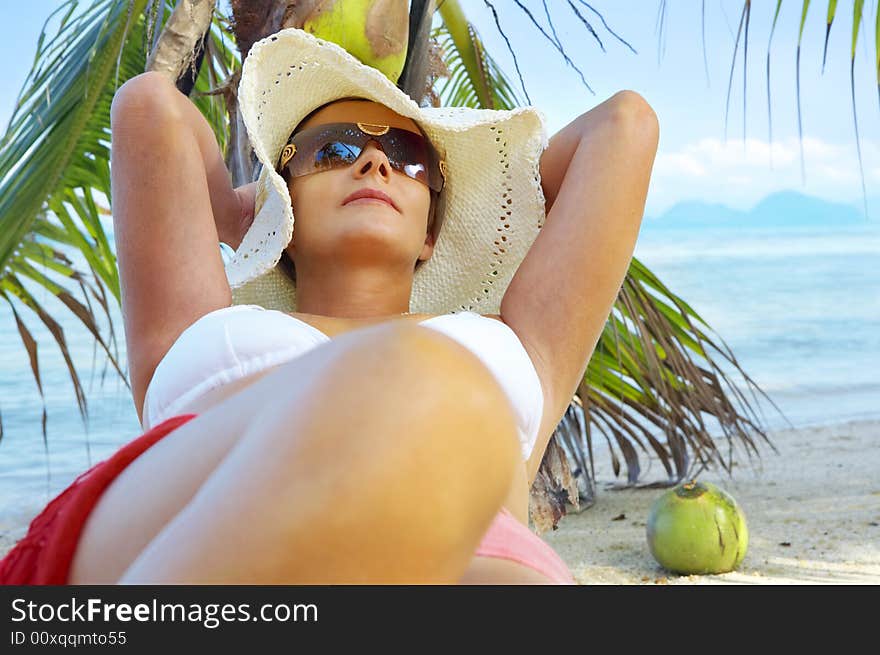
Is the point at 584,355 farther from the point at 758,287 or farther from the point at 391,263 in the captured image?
the point at 758,287

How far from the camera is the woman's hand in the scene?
6.34ft

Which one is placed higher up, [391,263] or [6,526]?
[391,263]

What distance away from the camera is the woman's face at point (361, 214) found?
171 centimetres

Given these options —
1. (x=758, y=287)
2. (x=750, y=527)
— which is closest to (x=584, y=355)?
(x=750, y=527)

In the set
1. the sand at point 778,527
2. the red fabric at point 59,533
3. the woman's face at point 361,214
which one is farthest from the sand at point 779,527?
the red fabric at point 59,533

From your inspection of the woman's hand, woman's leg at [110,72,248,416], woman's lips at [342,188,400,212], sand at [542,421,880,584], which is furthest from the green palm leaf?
woman's leg at [110,72,248,416]

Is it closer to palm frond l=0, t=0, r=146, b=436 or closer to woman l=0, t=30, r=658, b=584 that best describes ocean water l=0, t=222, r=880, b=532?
palm frond l=0, t=0, r=146, b=436

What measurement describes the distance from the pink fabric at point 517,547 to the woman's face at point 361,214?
0.64 metres

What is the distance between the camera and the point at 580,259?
161 centimetres

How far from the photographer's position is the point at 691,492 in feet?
10.3

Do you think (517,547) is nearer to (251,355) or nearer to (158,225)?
(251,355)
